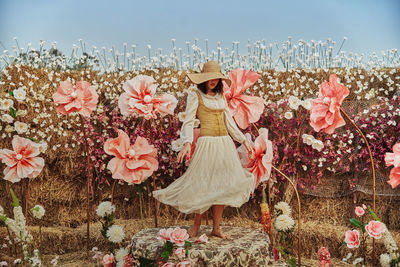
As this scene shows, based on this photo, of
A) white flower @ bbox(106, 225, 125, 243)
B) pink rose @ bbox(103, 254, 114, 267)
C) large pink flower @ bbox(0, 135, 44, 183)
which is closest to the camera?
pink rose @ bbox(103, 254, 114, 267)

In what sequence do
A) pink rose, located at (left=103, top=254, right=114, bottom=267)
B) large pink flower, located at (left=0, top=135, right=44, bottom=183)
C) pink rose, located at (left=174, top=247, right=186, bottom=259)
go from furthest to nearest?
large pink flower, located at (left=0, top=135, right=44, bottom=183) < pink rose, located at (left=103, top=254, right=114, bottom=267) < pink rose, located at (left=174, top=247, right=186, bottom=259)

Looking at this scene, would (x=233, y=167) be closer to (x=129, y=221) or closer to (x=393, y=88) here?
(x=129, y=221)

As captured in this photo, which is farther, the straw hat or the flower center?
the flower center

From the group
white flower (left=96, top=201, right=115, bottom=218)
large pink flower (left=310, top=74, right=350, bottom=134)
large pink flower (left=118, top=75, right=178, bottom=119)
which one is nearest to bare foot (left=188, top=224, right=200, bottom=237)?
white flower (left=96, top=201, right=115, bottom=218)

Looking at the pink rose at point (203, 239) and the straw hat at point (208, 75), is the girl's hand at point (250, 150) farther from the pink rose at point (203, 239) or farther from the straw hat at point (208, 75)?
the pink rose at point (203, 239)

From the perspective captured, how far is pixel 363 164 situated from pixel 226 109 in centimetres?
218

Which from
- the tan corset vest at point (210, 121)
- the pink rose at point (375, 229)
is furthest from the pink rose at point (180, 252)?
the pink rose at point (375, 229)

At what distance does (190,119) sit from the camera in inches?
120

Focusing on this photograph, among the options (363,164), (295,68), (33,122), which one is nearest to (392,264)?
(363,164)

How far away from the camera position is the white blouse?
3027 millimetres

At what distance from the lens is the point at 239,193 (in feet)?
9.49

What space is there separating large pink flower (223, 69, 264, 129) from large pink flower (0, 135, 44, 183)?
169 centimetres

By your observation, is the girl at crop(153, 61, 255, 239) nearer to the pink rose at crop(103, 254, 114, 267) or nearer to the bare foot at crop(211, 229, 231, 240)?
the bare foot at crop(211, 229, 231, 240)

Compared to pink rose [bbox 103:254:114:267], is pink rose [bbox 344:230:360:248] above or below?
above
